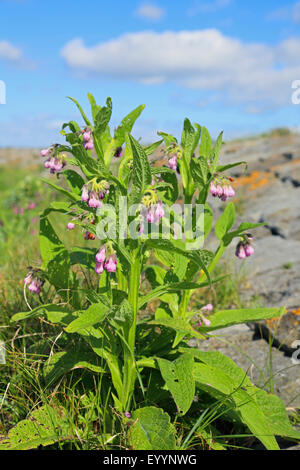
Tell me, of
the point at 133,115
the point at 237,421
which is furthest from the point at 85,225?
the point at 237,421

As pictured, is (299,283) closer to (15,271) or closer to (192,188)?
(192,188)

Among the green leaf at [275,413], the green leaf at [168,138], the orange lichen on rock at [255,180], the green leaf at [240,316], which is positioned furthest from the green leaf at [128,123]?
the orange lichen on rock at [255,180]

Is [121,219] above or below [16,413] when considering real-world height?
above

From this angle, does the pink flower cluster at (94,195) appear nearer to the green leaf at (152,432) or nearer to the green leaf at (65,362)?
the green leaf at (65,362)

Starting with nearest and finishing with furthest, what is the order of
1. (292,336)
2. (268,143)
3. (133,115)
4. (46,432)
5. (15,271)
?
(46,432) → (133,115) → (292,336) → (15,271) → (268,143)

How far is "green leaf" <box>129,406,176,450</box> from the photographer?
2.19m

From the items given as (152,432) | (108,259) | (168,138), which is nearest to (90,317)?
(108,259)

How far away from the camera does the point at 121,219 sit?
213 centimetres

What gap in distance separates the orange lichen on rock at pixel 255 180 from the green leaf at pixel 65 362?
6.51 metres

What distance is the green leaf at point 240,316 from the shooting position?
258 centimetres

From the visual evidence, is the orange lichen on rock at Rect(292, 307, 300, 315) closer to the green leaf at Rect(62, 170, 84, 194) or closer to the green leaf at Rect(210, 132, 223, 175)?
the green leaf at Rect(210, 132, 223, 175)

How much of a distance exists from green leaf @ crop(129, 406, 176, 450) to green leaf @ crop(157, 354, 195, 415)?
0.12 metres

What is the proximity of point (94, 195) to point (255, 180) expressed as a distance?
7.35m

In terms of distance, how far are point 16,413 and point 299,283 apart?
304 centimetres
